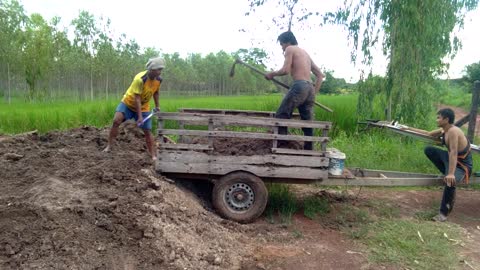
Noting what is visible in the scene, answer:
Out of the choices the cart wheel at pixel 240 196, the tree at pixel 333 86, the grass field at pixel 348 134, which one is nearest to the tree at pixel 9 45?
the grass field at pixel 348 134

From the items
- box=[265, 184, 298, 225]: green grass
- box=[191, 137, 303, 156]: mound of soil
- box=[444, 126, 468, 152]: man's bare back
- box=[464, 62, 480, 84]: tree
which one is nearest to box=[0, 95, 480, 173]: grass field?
box=[444, 126, 468, 152]: man's bare back

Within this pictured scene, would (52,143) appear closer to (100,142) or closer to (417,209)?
(100,142)

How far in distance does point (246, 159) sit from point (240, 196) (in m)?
0.44

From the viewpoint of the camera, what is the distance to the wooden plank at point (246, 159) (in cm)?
463

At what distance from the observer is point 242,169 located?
4688mm

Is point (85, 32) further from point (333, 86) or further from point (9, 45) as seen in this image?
point (333, 86)

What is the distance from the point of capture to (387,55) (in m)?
10.0

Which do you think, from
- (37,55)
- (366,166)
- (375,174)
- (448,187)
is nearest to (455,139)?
(448,187)

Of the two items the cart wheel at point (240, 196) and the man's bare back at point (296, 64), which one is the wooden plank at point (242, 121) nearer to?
the cart wheel at point (240, 196)

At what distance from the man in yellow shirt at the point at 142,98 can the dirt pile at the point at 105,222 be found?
2.06ft

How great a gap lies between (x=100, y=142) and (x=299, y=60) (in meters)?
3.74

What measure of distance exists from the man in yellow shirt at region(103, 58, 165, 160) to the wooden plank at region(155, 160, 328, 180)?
79cm

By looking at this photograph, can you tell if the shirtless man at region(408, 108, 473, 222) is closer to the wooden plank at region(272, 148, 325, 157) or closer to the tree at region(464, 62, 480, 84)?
the wooden plank at region(272, 148, 325, 157)

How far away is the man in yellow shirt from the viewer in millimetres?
5414
